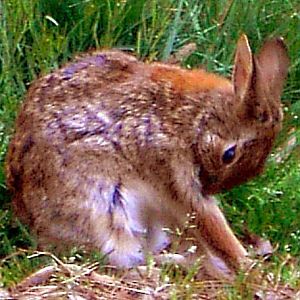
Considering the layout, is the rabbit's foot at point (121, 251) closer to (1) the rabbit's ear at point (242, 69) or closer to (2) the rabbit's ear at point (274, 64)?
(1) the rabbit's ear at point (242, 69)

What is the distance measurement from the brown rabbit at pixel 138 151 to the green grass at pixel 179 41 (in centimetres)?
58

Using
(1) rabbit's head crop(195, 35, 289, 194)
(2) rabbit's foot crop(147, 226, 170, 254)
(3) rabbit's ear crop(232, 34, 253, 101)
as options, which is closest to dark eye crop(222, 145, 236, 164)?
(1) rabbit's head crop(195, 35, 289, 194)

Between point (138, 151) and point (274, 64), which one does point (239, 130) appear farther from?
point (138, 151)

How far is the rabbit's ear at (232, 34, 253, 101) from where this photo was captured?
5891 mm

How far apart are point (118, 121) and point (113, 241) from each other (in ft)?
1.74

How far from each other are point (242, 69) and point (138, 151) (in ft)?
1.89

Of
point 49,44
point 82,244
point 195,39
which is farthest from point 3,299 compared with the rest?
point 195,39

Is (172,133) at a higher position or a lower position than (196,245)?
higher

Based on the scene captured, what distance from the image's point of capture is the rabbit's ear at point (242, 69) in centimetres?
589

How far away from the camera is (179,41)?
7.70m

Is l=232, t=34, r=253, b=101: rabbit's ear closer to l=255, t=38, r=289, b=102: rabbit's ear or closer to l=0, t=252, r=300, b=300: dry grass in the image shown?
l=255, t=38, r=289, b=102: rabbit's ear

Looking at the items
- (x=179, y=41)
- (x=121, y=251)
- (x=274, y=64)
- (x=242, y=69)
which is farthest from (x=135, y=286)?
(x=179, y=41)

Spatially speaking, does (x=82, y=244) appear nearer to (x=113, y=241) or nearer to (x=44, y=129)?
(x=113, y=241)

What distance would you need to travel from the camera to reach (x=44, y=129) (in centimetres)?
593
